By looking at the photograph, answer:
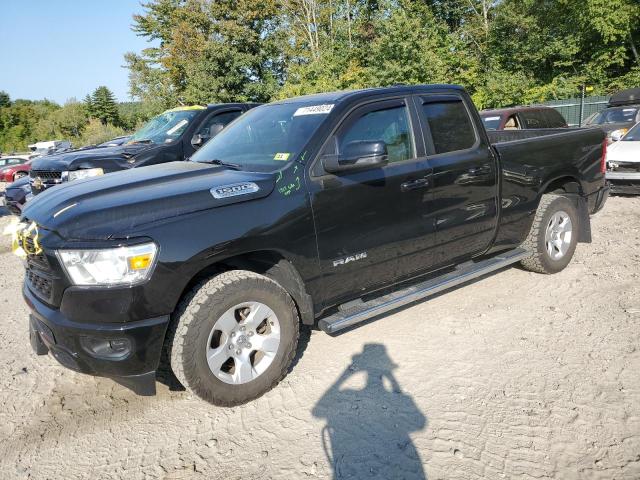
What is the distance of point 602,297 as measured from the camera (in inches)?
177

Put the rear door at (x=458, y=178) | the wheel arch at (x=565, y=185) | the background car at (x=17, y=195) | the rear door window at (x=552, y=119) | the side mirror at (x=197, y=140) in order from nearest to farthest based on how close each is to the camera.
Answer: the rear door at (x=458, y=178), the wheel arch at (x=565, y=185), the side mirror at (x=197, y=140), the background car at (x=17, y=195), the rear door window at (x=552, y=119)

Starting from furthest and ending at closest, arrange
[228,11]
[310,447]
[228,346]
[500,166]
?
[228,11]
[500,166]
[228,346]
[310,447]

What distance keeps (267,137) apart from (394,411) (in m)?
2.22

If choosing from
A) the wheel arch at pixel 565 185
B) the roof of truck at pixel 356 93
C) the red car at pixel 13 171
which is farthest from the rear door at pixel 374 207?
the red car at pixel 13 171

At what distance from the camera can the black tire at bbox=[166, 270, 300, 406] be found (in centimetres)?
283

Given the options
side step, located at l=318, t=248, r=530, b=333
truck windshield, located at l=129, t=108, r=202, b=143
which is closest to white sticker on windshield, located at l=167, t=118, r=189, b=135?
truck windshield, located at l=129, t=108, r=202, b=143

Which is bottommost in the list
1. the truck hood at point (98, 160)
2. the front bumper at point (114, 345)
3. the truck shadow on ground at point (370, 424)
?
the truck shadow on ground at point (370, 424)

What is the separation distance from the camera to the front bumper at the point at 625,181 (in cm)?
849

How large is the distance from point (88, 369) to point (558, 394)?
2.89 metres

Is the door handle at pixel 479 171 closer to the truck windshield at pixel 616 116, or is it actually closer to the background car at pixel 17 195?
the background car at pixel 17 195

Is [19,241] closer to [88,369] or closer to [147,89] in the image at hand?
[88,369]

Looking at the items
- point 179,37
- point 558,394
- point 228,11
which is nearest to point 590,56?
point 228,11

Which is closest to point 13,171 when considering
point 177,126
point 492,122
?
point 177,126

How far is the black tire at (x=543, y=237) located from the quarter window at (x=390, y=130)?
184 cm
